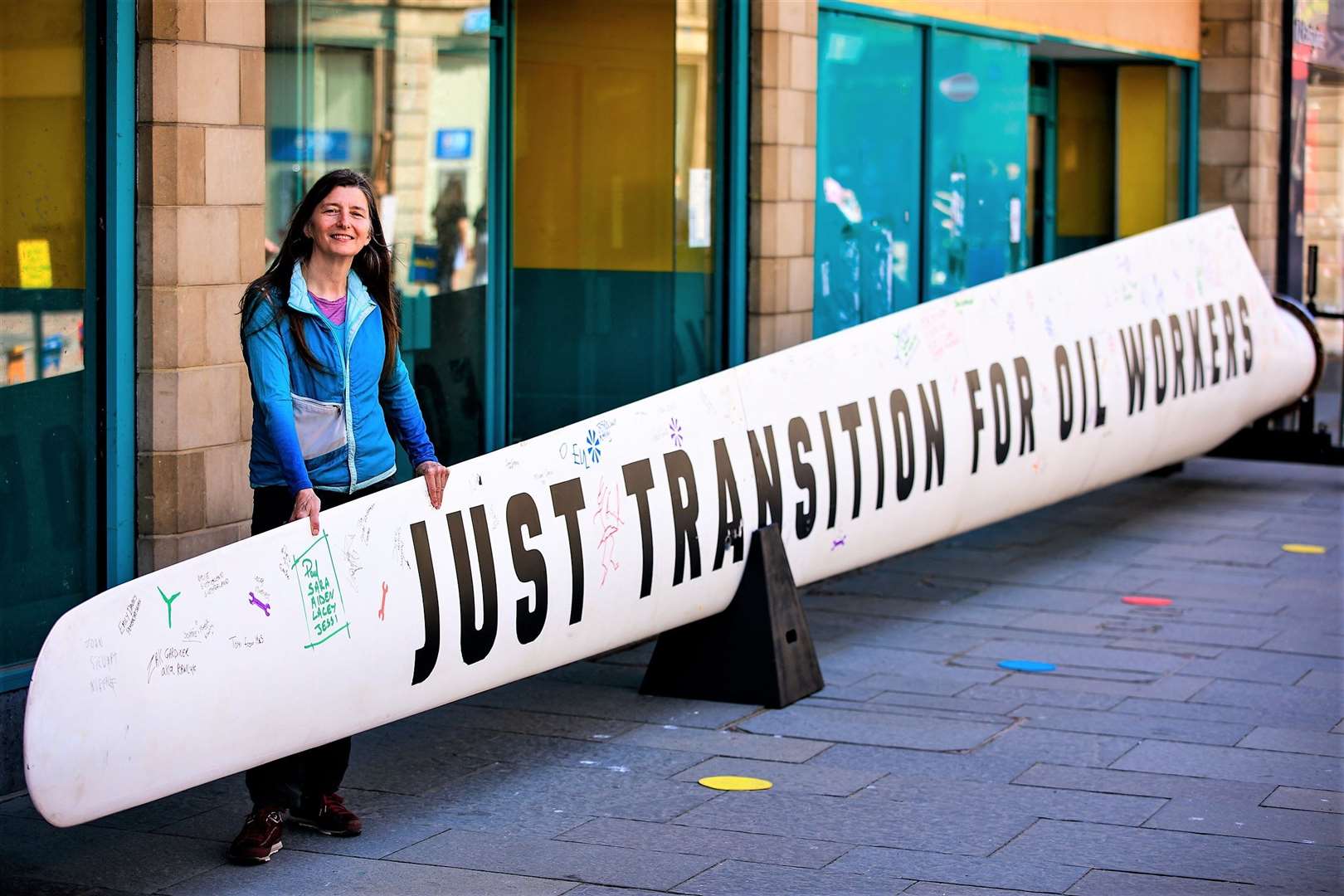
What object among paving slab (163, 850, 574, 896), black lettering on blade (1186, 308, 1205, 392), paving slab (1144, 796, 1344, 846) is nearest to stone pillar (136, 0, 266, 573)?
paving slab (163, 850, 574, 896)

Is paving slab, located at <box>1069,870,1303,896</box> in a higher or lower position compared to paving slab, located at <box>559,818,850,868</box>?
lower

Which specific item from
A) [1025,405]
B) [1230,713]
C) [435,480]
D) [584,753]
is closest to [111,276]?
[435,480]

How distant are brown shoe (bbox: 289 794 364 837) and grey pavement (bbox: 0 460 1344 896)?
54 millimetres

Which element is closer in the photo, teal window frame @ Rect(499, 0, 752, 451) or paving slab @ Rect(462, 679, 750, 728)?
paving slab @ Rect(462, 679, 750, 728)

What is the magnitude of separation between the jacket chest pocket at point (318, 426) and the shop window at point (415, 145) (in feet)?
5.76

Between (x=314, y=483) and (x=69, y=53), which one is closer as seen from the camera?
(x=314, y=483)

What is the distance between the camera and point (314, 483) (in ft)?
17.8

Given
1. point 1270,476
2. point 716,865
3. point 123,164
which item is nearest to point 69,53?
point 123,164

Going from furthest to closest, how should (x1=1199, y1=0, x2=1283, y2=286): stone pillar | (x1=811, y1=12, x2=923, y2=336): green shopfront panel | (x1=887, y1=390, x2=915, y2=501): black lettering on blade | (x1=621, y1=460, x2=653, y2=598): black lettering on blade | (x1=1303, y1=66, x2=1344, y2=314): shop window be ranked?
(x1=1303, y1=66, x2=1344, y2=314): shop window
(x1=1199, y1=0, x2=1283, y2=286): stone pillar
(x1=811, y1=12, x2=923, y2=336): green shopfront panel
(x1=887, y1=390, x2=915, y2=501): black lettering on blade
(x1=621, y1=460, x2=653, y2=598): black lettering on blade

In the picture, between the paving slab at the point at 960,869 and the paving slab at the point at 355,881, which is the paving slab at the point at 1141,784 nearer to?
the paving slab at the point at 960,869

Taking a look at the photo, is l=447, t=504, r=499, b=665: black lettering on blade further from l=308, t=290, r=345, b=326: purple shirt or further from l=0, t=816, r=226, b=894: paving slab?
l=0, t=816, r=226, b=894: paving slab

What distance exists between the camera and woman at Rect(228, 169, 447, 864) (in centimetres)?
525

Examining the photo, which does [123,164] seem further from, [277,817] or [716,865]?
[716,865]

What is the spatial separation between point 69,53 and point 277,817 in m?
2.51
